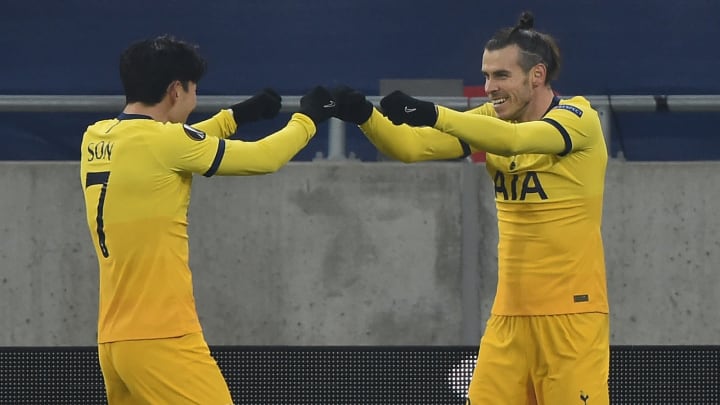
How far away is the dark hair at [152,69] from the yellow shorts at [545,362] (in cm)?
144

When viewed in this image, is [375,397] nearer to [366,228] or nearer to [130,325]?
[366,228]

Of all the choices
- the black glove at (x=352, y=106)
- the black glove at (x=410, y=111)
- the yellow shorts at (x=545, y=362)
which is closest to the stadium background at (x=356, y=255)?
the black glove at (x=352, y=106)

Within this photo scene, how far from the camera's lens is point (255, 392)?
20.5 feet

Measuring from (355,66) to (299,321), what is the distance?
61.1 inches

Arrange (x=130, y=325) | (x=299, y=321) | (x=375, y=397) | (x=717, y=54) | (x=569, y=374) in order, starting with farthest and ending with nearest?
(x=717, y=54) < (x=299, y=321) < (x=375, y=397) < (x=569, y=374) < (x=130, y=325)

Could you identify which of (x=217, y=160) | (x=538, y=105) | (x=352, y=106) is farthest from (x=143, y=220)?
(x=538, y=105)

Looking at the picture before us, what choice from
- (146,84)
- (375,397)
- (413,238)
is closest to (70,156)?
(413,238)

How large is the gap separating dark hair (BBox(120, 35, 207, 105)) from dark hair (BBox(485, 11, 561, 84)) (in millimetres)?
1146

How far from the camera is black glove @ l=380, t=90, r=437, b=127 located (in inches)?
188

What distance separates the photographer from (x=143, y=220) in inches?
178

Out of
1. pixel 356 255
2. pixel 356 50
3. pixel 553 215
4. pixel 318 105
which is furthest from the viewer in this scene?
pixel 356 50

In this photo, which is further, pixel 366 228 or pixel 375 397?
pixel 366 228

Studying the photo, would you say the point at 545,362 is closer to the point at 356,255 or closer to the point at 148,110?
the point at 148,110

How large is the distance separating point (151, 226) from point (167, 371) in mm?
475
